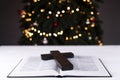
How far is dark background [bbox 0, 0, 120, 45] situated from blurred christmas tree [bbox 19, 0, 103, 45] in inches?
41.3

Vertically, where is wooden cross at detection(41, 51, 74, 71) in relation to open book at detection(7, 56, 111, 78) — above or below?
above

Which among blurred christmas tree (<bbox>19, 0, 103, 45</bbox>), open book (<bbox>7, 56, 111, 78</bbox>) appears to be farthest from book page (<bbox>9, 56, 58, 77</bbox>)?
blurred christmas tree (<bbox>19, 0, 103, 45</bbox>)

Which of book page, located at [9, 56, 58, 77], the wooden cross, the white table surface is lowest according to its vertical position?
the white table surface

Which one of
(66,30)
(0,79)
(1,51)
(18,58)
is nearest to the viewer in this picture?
(0,79)

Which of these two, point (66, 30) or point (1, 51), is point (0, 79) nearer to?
point (1, 51)

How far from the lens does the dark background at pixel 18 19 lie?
404 centimetres

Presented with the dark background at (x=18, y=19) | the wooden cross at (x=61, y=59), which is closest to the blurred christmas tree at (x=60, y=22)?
the dark background at (x=18, y=19)

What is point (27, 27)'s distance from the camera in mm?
3088

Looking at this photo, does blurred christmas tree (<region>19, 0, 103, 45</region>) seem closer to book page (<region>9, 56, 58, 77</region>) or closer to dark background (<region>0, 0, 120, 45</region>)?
dark background (<region>0, 0, 120, 45</region>)

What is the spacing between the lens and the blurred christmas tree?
2.86m

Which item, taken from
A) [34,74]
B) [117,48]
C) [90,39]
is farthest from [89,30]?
[34,74]

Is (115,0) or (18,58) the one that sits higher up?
(115,0)

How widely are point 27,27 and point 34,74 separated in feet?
7.29

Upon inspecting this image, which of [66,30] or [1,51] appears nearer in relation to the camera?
[1,51]
